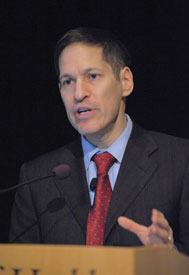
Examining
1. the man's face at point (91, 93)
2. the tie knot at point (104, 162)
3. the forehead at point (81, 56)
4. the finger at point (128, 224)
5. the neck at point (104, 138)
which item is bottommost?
the finger at point (128, 224)

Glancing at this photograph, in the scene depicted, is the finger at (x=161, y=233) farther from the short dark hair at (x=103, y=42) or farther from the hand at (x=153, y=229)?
the short dark hair at (x=103, y=42)

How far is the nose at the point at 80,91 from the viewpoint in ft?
7.99

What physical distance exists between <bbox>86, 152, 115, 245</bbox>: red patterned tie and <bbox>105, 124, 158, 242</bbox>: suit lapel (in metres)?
0.04

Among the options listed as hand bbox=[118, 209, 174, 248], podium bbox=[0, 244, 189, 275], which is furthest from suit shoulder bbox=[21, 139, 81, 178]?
podium bbox=[0, 244, 189, 275]

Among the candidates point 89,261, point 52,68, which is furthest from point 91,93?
point 89,261

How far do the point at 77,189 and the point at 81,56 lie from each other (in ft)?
2.41

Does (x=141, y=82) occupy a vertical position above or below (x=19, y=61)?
below

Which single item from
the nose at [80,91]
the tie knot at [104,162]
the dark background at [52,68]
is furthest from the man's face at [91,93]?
the dark background at [52,68]

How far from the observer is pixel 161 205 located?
235cm

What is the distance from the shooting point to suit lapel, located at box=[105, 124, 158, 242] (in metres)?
2.31

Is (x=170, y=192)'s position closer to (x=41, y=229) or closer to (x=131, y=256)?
(x=41, y=229)

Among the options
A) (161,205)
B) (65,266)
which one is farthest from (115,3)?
(65,266)

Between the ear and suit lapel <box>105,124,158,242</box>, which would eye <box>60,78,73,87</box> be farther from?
suit lapel <box>105,124,158,242</box>

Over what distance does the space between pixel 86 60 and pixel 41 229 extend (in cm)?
96
